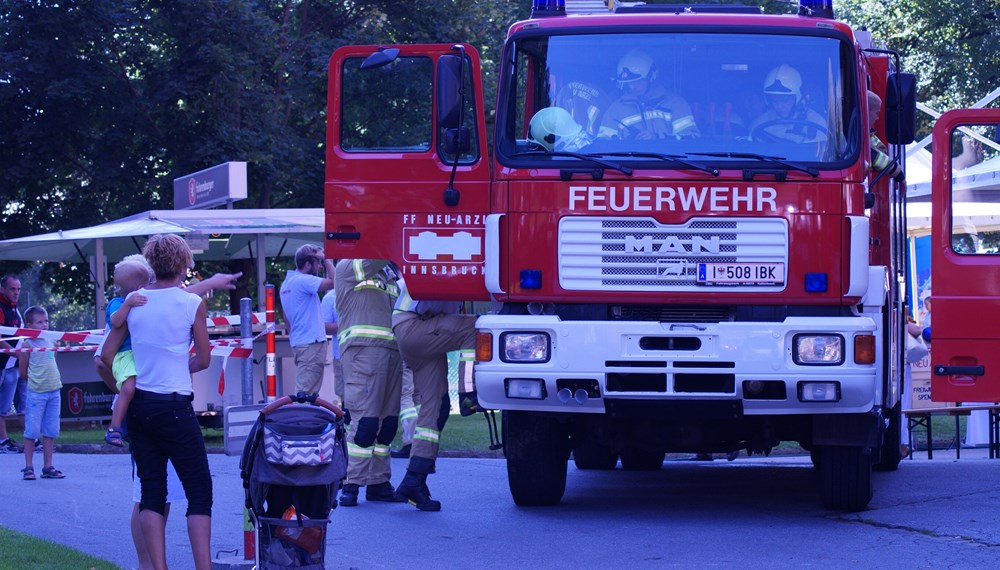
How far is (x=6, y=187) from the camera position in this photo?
28.6 m

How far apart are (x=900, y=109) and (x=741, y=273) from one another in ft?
5.27

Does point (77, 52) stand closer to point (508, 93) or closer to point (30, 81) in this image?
point (30, 81)

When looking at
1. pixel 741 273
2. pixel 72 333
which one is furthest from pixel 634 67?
pixel 72 333

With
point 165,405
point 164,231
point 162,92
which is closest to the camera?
point 165,405

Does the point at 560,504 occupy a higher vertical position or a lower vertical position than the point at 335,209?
lower

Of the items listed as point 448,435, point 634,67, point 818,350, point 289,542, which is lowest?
point 448,435

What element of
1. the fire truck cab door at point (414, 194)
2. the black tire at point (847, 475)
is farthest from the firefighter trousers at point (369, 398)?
the black tire at point (847, 475)

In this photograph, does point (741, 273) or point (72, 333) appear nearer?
point (741, 273)

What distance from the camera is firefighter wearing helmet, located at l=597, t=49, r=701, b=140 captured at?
854 centimetres

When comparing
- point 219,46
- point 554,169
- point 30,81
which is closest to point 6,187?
point 30,81

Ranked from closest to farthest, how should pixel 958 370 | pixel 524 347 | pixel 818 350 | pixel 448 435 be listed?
1. pixel 818 350
2. pixel 524 347
3. pixel 958 370
4. pixel 448 435

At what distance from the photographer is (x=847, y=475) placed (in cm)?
908

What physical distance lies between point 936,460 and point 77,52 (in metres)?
19.4

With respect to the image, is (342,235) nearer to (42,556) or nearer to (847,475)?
(42,556)
